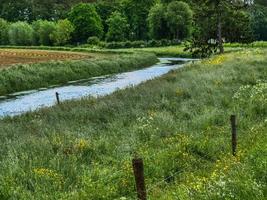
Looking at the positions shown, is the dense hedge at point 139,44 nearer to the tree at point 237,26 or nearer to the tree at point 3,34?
the tree at point 3,34

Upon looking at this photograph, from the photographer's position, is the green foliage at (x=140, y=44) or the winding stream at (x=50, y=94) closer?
the winding stream at (x=50, y=94)

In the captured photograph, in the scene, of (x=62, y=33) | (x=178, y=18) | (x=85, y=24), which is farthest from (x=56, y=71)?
(x=85, y=24)

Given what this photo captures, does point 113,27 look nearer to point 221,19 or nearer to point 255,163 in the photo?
point 221,19

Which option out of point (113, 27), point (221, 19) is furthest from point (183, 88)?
point (113, 27)

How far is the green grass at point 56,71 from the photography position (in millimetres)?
47219

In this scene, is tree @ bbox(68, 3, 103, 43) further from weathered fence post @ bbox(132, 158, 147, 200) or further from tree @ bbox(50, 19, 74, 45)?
weathered fence post @ bbox(132, 158, 147, 200)

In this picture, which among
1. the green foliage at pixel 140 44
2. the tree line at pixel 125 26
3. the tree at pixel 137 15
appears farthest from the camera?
the tree at pixel 137 15

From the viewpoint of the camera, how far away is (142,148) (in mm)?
15094

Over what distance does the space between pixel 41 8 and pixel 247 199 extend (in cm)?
19419

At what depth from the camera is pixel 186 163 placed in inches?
535

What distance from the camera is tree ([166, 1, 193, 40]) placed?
404 feet

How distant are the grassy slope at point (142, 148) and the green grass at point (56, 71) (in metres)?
23.5

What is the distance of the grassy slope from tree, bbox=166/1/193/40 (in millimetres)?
99790

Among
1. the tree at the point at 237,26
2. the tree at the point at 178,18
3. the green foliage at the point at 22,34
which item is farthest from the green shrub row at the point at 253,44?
the green foliage at the point at 22,34
